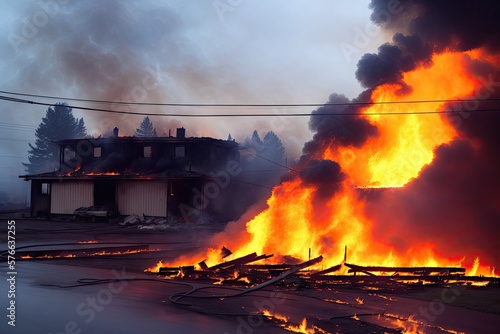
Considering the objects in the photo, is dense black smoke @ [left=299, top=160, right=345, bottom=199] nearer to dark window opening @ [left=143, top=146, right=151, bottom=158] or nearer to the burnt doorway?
dark window opening @ [left=143, top=146, right=151, bottom=158]

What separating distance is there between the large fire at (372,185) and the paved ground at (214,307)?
12.4 ft

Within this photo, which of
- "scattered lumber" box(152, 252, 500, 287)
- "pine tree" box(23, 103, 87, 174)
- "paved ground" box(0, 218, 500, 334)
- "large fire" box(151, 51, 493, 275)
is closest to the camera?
"paved ground" box(0, 218, 500, 334)

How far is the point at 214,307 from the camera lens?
44.0 ft

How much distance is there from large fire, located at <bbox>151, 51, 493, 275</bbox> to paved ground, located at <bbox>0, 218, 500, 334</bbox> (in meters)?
3.78

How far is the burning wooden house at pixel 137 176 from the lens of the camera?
45906 millimetres

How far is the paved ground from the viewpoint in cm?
1141

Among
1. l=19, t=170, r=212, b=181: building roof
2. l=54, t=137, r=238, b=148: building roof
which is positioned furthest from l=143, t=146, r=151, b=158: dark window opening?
l=19, t=170, r=212, b=181: building roof

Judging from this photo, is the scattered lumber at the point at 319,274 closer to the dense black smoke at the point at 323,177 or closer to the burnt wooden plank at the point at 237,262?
the burnt wooden plank at the point at 237,262

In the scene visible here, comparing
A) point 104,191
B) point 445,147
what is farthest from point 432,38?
point 104,191

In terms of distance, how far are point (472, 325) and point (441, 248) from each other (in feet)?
30.4

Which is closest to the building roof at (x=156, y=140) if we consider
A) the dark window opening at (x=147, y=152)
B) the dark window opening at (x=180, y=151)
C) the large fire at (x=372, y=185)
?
the dark window opening at (x=180, y=151)

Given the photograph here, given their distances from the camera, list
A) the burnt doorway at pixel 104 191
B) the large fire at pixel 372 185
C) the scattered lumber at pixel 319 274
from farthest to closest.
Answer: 1. the burnt doorway at pixel 104 191
2. the large fire at pixel 372 185
3. the scattered lumber at pixel 319 274

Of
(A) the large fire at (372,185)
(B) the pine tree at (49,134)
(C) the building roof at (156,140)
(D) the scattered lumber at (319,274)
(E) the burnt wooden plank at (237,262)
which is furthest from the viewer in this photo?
(B) the pine tree at (49,134)

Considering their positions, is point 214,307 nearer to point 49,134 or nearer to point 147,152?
point 147,152
